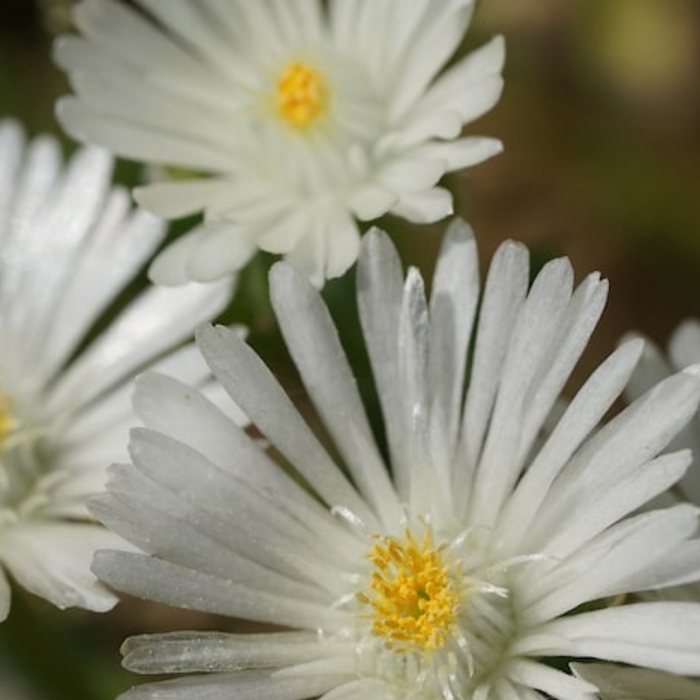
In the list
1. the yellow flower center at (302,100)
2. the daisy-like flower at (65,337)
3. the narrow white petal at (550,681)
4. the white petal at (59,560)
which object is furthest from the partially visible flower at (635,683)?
the yellow flower center at (302,100)

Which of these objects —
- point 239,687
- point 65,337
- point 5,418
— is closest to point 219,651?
point 239,687

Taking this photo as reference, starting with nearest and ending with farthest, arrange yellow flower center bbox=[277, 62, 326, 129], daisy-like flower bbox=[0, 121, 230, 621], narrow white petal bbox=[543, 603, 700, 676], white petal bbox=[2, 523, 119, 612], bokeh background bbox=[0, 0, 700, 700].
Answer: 1. narrow white petal bbox=[543, 603, 700, 676]
2. white petal bbox=[2, 523, 119, 612]
3. daisy-like flower bbox=[0, 121, 230, 621]
4. yellow flower center bbox=[277, 62, 326, 129]
5. bokeh background bbox=[0, 0, 700, 700]

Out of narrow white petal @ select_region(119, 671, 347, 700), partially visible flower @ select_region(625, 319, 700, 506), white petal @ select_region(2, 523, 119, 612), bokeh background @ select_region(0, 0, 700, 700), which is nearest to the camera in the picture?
narrow white petal @ select_region(119, 671, 347, 700)

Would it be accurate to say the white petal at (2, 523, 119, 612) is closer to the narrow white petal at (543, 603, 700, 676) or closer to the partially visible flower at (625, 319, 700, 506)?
the narrow white petal at (543, 603, 700, 676)

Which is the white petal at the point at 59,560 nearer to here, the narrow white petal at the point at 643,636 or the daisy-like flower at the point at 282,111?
the daisy-like flower at the point at 282,111

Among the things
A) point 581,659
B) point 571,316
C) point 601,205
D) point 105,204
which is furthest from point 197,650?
point 601,205

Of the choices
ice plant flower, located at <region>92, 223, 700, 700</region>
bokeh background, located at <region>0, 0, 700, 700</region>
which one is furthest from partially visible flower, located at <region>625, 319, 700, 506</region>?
bokeh background, located at <region>0, 0, 700, 700</region>
